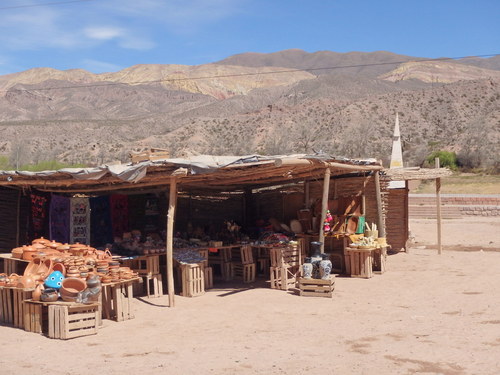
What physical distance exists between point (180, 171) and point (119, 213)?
380 centimetres

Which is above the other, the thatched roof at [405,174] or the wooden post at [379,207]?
the thatched roof at [405,174]

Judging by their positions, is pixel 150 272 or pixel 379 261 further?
pixel 379 261

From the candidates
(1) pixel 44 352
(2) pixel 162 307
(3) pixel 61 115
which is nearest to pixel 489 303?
(2) pixel 162 307

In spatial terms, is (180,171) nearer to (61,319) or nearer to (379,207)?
(61,319)

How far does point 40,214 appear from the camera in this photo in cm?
1080

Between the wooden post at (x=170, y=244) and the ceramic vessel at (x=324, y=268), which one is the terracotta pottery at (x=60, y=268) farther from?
the ceramic vessel at (x=324, y=268)

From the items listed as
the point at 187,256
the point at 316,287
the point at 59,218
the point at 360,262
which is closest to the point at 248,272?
the point at 187,256

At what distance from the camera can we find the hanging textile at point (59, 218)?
417 inches

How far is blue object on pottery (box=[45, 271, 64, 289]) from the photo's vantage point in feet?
22.2

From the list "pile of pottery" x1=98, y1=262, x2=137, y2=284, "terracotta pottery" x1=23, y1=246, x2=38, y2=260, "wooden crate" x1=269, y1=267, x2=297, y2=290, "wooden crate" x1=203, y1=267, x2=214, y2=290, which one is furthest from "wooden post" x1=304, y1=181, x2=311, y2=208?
"terracotta pottery" x1=23, y1=246, x2=38, y2=260

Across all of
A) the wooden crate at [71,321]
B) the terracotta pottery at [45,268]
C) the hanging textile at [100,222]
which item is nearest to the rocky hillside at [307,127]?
the hanging textile at [100,222]

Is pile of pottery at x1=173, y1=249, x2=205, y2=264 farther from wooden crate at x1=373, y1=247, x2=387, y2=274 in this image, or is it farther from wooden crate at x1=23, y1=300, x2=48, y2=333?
wooden crate at x1=373, y1=247, x2=387, y2=274

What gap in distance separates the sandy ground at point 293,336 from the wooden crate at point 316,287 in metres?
0.14

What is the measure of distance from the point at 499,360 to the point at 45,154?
42131mm
